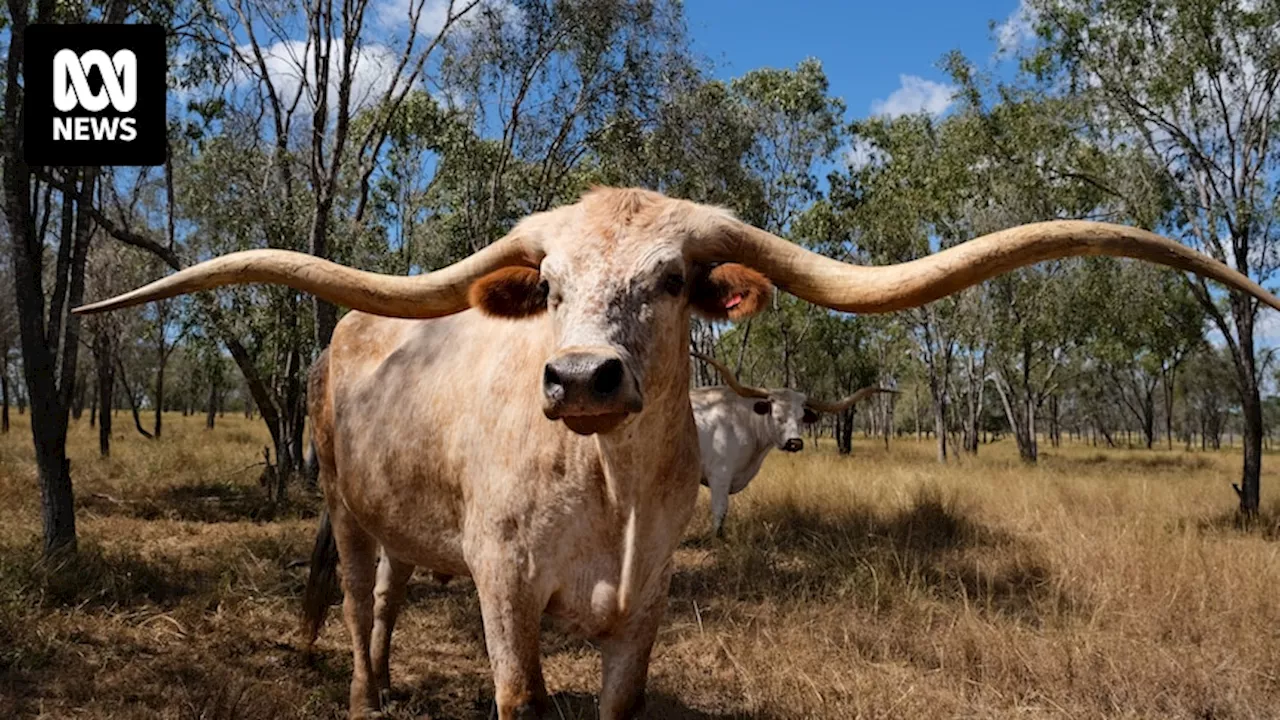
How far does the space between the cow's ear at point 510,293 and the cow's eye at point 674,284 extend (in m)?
0.54

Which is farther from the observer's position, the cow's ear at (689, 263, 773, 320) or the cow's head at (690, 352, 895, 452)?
the cow's head at (690, 352, 895, 452)

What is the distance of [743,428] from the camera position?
437 inches

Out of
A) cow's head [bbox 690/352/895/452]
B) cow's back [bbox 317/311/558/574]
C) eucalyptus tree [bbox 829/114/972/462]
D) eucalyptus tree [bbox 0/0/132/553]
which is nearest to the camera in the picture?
cow's back [bbox 317/311/558/574]

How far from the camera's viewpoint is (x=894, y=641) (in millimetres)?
5574

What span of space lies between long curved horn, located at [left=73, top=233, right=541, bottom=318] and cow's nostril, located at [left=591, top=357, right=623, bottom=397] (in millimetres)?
838

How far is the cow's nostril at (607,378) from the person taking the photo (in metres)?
2.12

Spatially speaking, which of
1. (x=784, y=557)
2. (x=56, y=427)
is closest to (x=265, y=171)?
(x=56, y=427)

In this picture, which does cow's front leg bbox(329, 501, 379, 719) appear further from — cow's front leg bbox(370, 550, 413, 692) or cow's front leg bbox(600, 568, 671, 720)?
cow's front leg bbox(600, 568, 671, 720)

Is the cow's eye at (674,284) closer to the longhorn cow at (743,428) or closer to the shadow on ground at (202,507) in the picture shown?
the longhorn cow at (743,428)

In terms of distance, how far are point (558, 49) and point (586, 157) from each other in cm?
287

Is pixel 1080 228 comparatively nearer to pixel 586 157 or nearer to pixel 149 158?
pixel 149 158

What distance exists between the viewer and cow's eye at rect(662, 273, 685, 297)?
2.55m

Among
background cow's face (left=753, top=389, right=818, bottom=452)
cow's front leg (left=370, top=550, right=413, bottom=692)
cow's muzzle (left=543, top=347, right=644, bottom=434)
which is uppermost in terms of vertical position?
cow's muzzle (left=543, top=347, right=644, bottom=434)

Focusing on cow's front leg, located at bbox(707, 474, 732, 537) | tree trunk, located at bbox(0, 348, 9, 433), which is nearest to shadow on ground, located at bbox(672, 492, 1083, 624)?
cow's front leg, located at bbox(707, 474, 732, 537)
